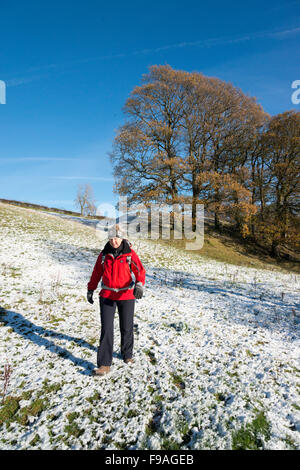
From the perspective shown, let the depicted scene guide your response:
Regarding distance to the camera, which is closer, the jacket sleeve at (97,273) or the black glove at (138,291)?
the black glove at (138,291)

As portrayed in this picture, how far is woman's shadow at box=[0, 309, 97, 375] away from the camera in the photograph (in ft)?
13.8

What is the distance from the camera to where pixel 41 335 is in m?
5.03

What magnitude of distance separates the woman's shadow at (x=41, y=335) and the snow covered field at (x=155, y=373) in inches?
0.9

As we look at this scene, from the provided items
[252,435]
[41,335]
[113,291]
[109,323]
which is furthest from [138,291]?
[41,335]

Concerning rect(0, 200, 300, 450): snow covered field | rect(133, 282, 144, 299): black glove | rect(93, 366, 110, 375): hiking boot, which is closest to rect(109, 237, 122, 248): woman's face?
rect(133, 282, 144, 299): black glove

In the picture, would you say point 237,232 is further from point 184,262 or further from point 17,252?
point 17,252

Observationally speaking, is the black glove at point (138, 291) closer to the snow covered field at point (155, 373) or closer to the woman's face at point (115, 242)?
the woman's face at point (115, 242)

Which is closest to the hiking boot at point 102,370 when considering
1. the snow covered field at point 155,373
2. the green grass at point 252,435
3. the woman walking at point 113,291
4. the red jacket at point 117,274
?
the woman walking at point 113,291

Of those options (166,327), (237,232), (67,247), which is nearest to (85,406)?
(166,327)

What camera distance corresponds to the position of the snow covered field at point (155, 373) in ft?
9.05

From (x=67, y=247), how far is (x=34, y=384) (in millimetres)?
10334

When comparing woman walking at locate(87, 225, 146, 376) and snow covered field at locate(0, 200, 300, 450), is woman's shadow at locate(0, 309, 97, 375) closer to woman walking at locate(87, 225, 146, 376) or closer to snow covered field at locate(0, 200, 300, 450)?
snow covered field at locate(0, 200, 300, 450)

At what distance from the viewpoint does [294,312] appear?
270 inches

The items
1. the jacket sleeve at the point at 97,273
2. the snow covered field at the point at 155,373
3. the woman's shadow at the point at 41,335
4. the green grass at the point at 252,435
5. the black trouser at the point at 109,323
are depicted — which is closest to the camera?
the green grass at the point at 252,435
